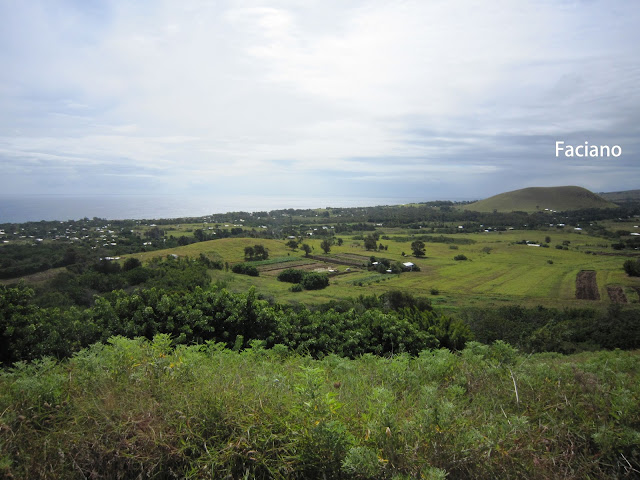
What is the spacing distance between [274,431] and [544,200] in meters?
165

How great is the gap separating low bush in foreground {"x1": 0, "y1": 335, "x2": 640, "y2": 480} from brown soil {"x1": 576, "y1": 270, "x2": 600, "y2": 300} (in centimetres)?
4069

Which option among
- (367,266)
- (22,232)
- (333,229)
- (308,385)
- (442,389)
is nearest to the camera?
(308,385)

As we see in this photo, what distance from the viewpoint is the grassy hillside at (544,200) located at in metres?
127

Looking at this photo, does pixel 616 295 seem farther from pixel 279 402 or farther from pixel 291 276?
pixel 279 402

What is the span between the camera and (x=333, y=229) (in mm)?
98812

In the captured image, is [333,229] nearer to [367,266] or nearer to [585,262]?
[367,266]

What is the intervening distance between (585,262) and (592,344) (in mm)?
42159

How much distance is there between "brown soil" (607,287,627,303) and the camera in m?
32.7

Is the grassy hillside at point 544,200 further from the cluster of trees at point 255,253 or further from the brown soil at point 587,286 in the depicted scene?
the cluster of trees at point 255,253

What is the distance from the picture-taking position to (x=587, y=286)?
128 ft

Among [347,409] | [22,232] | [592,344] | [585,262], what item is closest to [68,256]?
[22,232]

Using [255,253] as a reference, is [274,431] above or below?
above

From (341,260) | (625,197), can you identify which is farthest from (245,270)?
(625,197)

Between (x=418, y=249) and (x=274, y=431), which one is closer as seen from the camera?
(x=274, y=431)
